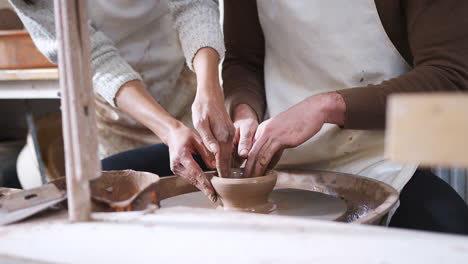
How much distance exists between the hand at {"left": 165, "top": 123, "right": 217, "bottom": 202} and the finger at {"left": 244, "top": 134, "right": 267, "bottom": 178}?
3.4 inches

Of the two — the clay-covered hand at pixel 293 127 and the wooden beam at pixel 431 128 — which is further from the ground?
the wooden beam at pixel 431 128

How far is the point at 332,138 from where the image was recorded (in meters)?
1.21

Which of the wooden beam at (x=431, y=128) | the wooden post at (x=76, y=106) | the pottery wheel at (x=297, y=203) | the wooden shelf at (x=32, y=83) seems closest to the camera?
the wooden beam at (x=431, y=128)

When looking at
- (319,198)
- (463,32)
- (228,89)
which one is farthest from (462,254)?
(228,89)

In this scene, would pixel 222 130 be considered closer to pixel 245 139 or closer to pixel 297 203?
pixel 245 139

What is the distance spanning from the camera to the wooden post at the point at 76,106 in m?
0.55

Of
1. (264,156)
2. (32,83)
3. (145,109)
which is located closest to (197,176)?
(264,156)

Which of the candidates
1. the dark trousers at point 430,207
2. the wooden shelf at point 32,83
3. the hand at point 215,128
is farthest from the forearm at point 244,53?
the wooden shelf at point 32,83

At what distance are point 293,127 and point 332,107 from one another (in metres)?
0.10

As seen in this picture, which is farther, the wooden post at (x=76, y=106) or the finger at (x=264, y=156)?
the finger at (x=264, y=156)

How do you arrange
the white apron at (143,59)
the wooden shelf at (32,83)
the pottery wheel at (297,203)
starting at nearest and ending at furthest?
the pottery wheel at (297,203) → the white apron at (143,59) → the wooden shelf at (32,83)

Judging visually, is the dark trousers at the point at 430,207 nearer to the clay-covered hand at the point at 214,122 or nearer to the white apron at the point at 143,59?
Result: the clay-covered hand at the point at 214,122

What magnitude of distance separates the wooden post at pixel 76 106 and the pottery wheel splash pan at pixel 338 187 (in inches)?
19.4

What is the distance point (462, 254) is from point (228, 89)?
3.33 feet
